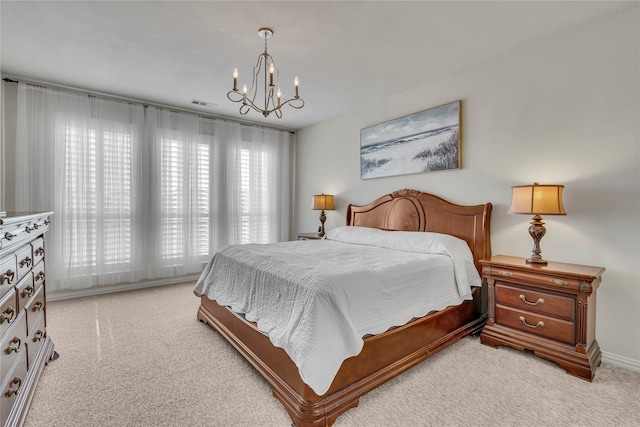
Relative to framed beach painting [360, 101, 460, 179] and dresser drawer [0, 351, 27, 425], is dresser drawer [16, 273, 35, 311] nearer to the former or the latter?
dresser drawer [0, 351, 27, 425]

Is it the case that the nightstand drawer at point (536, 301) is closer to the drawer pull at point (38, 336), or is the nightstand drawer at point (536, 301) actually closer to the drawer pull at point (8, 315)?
the drawer pull at point (8, 315)

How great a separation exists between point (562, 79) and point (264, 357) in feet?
10.4

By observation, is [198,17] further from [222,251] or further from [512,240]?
[512,240]

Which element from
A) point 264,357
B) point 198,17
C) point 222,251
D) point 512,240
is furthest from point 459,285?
point 198,17

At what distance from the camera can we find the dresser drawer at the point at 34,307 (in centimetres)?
180

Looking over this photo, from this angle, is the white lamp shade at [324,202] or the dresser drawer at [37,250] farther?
the white lamp shade at [324,202]

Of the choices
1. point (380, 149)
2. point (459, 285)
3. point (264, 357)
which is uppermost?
point (380, 149)

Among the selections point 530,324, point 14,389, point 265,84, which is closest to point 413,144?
point 265,84

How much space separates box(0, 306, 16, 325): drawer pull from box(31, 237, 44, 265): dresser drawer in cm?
59

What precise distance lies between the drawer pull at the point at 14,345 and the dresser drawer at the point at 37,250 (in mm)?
618

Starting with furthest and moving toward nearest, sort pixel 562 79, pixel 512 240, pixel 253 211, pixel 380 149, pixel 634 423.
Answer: pixel 253 211 < pixel 380 149 < pixel 512 240 < pixel 562 79 < pixel 634 423

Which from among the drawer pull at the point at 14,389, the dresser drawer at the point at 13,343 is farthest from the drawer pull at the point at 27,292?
the drawer pull at the point at 14,389

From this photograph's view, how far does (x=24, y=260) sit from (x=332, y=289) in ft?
5.80

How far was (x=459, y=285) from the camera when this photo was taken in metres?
2.54
